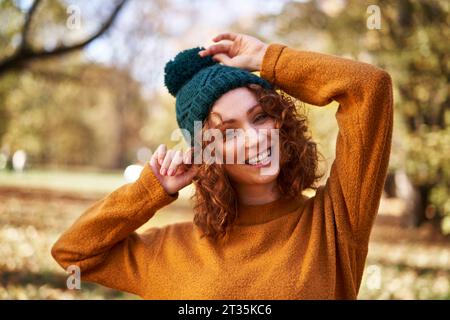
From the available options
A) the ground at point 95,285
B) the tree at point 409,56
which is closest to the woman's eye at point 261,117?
the ground at point 95,285

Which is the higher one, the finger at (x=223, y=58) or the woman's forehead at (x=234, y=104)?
the finger at (x=223, y=58)

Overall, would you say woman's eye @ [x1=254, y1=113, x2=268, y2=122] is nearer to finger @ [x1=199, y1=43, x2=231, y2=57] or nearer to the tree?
finger @ [x1=199, y1=43, x2=231, y2=57]

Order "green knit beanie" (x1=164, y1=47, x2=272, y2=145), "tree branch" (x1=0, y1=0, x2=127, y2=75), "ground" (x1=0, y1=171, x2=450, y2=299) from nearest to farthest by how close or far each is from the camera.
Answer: "green knit beanie" (x1=164, y1=47, x2=272, y2=145)
"ground" (x1=0, y1=171, x2=450, y2=299)
"tree branch" (x1=0, y1=0, x2=127, y2=75)

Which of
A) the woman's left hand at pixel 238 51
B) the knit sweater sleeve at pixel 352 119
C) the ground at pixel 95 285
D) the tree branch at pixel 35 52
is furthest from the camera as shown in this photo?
the tree branch at pixel 35 52

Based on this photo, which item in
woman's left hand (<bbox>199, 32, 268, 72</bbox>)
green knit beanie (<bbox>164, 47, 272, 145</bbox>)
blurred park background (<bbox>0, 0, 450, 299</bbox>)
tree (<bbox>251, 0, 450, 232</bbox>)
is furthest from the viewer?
tree (<bbox>251, 0, 450, 232</bbox>)

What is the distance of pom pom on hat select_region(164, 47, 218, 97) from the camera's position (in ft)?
7.14

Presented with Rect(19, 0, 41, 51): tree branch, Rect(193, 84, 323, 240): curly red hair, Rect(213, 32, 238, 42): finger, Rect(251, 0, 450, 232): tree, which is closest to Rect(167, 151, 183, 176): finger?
Rect(193, 84, 323, 240): curly red hair

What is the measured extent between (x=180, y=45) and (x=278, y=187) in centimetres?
1713

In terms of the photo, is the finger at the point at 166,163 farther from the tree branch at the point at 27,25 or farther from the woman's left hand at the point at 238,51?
the tree branch at the point at 27,25

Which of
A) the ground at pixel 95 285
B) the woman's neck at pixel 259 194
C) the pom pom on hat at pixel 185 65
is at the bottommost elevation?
the ground at pixel 95 285

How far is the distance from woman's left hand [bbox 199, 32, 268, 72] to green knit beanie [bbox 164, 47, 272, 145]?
0.13 ft

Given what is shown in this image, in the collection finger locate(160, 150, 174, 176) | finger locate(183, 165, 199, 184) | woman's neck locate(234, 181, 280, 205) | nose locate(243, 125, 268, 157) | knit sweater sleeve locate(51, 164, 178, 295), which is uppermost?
nose locate(243, 125, 268, 157)

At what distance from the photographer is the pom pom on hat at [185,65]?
7.14 feet

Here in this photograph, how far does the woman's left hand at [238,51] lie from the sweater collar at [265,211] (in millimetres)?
555
